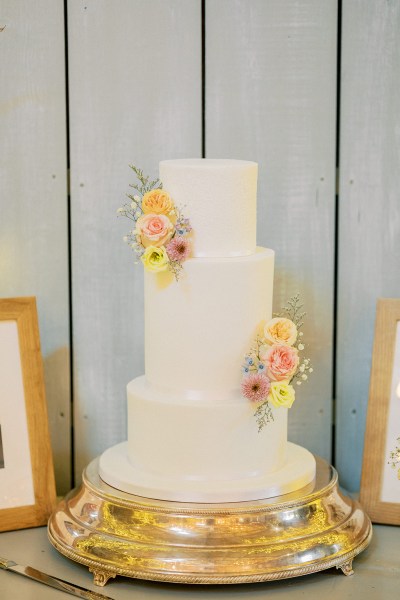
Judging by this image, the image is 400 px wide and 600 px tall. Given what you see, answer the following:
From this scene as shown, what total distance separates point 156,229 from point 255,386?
9.9 inches

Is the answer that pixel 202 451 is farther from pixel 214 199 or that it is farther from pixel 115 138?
pixel 115 138

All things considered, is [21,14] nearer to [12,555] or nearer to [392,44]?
[392,44]

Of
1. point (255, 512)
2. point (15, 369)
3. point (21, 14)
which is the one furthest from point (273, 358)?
point (21, 14)

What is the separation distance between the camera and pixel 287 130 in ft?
4.57

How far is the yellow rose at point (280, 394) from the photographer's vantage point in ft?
3.83

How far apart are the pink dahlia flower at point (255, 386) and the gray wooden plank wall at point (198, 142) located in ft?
0.96

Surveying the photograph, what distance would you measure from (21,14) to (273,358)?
70 cm

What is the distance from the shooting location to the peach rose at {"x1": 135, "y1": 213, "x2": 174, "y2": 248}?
1147 mm

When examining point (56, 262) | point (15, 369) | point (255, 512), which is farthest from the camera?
point (56, 262)

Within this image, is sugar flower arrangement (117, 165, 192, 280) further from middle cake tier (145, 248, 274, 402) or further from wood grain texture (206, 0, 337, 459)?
wood grain texture (206, 0, 337, 459)

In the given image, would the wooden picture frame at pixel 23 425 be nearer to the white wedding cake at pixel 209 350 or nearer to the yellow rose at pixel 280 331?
the white wedding cake at pixel 209 350

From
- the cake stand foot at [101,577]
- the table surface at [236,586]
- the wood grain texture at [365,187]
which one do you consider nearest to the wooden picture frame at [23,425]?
the table surface at [236,586]

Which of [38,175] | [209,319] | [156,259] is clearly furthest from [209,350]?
[38,175]

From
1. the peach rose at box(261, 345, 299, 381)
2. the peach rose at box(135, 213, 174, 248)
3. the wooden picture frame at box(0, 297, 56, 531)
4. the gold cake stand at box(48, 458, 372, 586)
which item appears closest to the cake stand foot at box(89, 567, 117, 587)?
A: the gold cake stand at box(48, 458, 372, 586)
